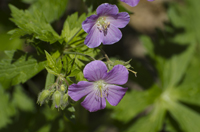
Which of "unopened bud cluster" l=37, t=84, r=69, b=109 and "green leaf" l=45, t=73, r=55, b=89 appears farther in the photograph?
"green leaf" l=45, t=73, r=55, b=89

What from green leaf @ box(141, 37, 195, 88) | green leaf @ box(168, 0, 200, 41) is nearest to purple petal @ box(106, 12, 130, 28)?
green leaf @ box(141, 37, 195, 88)

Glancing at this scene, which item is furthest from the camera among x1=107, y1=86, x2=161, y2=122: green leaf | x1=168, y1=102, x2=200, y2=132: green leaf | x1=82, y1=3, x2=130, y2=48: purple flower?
x1=168, y1=102, x2=200, y2=132: green leaf

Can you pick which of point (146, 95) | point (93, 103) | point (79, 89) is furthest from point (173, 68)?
point (79, 89)

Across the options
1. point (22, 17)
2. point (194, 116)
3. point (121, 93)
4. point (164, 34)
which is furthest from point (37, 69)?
point (194, 116)

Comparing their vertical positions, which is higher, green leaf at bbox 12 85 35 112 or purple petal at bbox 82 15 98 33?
purple petal at bbox 82 15 98 33

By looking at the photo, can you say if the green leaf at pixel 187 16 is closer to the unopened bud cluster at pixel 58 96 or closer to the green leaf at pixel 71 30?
the green leaf at pixel 71 30

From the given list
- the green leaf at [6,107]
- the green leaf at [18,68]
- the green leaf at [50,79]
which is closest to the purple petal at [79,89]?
the green leaf at [50,79]

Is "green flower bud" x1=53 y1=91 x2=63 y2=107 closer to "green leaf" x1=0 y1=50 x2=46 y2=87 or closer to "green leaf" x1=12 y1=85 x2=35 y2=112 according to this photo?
"green leaf" x1=0 y1=50 x2=46 y2=87
